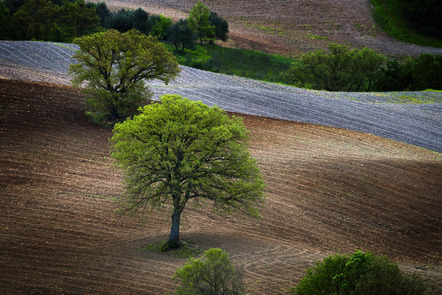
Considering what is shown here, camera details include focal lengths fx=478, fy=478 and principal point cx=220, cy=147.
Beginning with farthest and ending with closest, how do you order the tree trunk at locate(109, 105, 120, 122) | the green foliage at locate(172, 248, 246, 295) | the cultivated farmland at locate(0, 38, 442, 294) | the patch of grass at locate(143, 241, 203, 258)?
the tree trunk at locate(109, 105, 120, 122)
the patch of grass at locate(143, 241, 203, 258)
the cultivated farmland at locate(0, 38, 442, 294)
the green foliage at locate(172, 248, 246, 295)

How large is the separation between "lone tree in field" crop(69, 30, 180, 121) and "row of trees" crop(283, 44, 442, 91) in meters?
32.4

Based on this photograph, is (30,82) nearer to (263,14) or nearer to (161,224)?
(161,224)

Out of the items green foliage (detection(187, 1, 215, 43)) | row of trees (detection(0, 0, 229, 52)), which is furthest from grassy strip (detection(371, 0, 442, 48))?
green foliage (detection(187, 1, 215, 43))

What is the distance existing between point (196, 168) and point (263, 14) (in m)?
84.9

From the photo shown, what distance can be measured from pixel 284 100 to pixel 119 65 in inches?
711

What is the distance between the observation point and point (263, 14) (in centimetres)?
9994

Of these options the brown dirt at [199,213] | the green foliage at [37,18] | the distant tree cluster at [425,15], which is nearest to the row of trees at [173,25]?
the green foliage at [37,18]

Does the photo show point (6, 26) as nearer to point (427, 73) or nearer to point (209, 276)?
point (427, 73)

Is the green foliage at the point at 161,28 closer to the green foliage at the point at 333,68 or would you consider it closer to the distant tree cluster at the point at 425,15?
the green foliage at the point at 333,68

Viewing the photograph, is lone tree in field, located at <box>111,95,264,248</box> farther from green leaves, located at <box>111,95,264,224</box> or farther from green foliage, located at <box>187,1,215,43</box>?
green foliage, located at <box>187,1,215,43</box>

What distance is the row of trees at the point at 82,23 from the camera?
215 feet

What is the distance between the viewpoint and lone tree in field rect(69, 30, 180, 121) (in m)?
36.2

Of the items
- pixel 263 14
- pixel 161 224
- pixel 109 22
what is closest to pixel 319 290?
pixel 161 224

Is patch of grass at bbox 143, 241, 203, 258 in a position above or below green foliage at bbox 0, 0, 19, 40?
below
